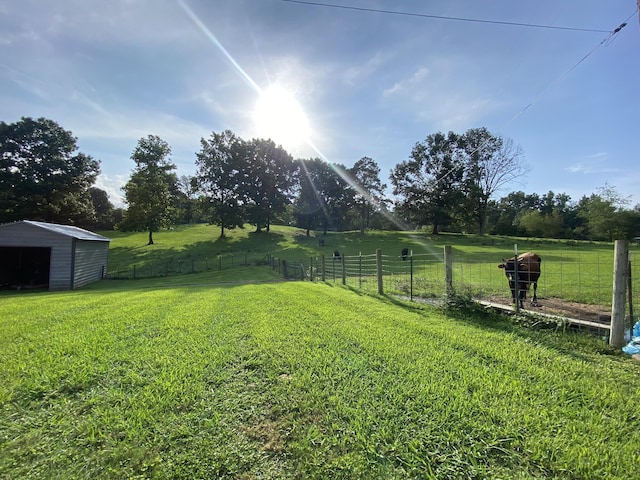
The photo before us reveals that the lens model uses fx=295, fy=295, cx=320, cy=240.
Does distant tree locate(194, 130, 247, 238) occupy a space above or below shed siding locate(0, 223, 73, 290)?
above

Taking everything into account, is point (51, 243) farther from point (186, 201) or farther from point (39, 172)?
point (186, 201)

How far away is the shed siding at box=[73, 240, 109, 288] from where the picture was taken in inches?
631

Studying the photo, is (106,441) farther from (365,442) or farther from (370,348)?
(370,348)

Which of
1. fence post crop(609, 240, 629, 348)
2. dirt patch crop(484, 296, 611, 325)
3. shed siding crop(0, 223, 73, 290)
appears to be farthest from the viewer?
shed siding crop(0, 223, 73, 290)

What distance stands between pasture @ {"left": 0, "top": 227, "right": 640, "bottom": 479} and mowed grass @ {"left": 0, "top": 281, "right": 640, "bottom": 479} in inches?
0.5

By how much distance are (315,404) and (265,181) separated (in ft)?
129

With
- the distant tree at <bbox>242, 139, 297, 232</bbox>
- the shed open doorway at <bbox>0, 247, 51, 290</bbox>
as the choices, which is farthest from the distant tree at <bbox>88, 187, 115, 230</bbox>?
the shed open doorway at <bbox>0, 247, 51, 290</bbox>

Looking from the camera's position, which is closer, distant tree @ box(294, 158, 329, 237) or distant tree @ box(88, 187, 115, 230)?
distant tree @ box(294, 158, 329, 237)

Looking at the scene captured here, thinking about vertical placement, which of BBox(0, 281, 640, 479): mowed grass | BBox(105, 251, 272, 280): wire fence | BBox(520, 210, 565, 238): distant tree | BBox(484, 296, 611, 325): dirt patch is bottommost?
BBox(105, 251, 272, 280): wire fence

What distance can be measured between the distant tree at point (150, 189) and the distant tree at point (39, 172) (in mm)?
5837

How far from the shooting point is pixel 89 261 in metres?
17.8

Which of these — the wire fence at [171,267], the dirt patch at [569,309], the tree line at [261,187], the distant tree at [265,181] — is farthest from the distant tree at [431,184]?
Answer: the dirt patch at [569,309]

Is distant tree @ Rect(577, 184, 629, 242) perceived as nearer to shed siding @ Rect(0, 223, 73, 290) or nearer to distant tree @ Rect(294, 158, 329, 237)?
distant tree @ Rect(294, 158, 329, 237)

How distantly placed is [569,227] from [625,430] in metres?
65.2
